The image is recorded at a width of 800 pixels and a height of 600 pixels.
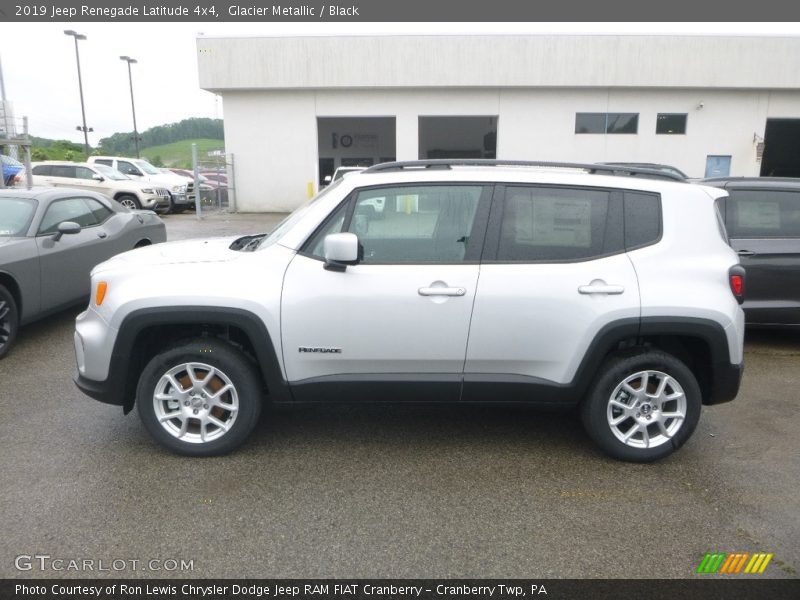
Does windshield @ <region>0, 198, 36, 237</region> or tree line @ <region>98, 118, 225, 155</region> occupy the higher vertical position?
tree line @ <region>98, 118, 225, 155</region>

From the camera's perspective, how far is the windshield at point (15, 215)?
616cm

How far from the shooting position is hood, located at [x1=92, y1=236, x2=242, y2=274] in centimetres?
383

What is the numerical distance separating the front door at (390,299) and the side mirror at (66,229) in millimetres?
3930

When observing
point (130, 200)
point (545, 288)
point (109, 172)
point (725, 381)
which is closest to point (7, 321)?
point (545, 288)

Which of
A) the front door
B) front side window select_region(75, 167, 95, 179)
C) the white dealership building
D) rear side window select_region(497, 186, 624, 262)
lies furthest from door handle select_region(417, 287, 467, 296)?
front side window select_region(75, 167, 95, 179)

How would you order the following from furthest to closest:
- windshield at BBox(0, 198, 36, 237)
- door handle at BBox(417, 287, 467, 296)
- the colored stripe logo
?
windshield at BBox(0, 198, 36, 237) → door handle at BBox(417, 287, 467, 296) → the colored stripe logo

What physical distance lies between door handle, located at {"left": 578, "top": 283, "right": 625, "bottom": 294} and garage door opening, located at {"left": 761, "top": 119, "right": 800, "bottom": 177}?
2520 cm

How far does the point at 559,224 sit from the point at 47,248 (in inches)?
205

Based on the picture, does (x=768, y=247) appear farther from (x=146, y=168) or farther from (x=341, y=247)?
(x=146, y=168)

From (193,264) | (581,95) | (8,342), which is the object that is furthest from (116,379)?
(581,95)

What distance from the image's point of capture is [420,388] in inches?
147

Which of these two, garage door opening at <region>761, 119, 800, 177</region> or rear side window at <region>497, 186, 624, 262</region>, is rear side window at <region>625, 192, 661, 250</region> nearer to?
rear side window at <region>497, 186, 624, 262</region>

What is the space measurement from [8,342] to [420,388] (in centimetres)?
428

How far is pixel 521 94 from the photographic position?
20.7 m
